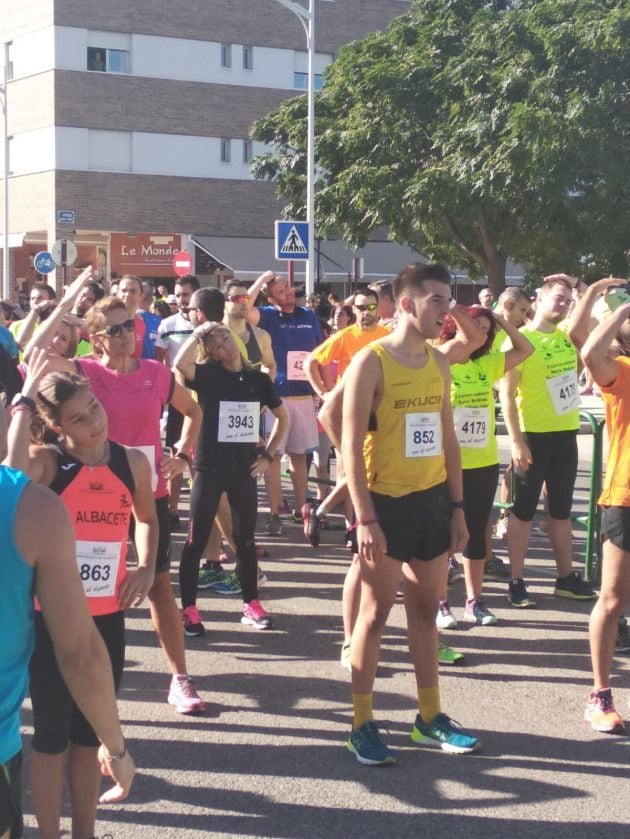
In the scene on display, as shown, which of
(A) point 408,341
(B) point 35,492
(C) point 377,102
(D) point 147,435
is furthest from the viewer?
(C) point 377,102

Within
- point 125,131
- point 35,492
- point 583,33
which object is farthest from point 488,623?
point 125,131

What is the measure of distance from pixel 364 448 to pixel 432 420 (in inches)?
12.2

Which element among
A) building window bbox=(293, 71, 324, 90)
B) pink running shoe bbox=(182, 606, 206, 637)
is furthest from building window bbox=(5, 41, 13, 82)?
pink running shoe bbox=(182, 606, 206, 637)

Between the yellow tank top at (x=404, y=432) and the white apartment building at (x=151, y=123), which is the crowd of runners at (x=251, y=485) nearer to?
the yellow tank top at (x=404, y=432)

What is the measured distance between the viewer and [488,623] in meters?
6.74

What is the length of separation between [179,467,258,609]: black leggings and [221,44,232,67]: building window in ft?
123

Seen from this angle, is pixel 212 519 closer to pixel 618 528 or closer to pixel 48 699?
pixel 618 528

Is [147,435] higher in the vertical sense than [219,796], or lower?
higher

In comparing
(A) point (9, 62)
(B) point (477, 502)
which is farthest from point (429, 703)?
(A) point (9, 62)

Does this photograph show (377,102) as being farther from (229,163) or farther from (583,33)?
(229,163)

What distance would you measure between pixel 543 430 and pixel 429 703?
2.72 m

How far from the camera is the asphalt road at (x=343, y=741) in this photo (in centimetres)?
421

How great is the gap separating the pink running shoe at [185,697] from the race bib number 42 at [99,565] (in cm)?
148

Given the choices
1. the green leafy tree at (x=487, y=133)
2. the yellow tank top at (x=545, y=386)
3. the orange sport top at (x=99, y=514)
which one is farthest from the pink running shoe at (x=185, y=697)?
the green leafy tree at (x=487, y=133)
